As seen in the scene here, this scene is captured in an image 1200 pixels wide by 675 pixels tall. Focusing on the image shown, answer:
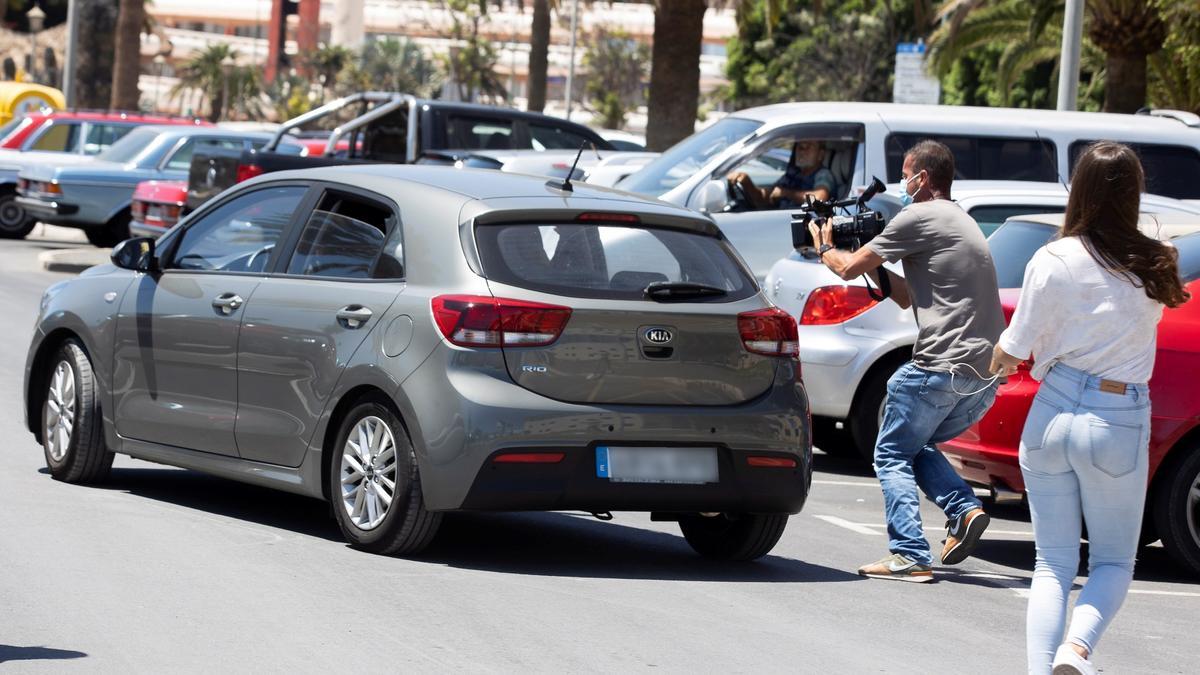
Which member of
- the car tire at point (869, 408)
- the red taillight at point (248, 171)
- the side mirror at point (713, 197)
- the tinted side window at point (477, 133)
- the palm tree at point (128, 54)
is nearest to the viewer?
the car tire at point (869, 408)

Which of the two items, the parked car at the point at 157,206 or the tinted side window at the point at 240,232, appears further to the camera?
the parked car at the point at 157,206

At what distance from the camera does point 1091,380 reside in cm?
528

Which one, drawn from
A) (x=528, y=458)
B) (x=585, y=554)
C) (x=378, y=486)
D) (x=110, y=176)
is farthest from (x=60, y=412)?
(x=110, y=176)

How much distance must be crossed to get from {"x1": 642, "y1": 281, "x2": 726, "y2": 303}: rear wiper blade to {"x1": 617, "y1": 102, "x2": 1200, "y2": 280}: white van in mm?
5475

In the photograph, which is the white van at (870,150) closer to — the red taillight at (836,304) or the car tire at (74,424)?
the red taillight at (836,304)

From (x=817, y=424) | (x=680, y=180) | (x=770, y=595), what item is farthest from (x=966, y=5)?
(x=770, y=595)

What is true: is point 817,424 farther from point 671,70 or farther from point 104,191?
point 104,191

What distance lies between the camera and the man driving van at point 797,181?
13.5 meters

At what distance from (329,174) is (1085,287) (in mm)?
3884

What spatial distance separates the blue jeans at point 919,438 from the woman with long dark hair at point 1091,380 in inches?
93.1

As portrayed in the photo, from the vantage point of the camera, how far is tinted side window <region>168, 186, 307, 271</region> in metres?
8.24

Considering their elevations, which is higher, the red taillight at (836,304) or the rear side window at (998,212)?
the rear side window at (998,212)

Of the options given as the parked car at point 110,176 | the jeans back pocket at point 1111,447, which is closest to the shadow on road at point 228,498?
the jeans back pocket at point 1111,447

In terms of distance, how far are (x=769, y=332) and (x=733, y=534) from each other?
0.98m
